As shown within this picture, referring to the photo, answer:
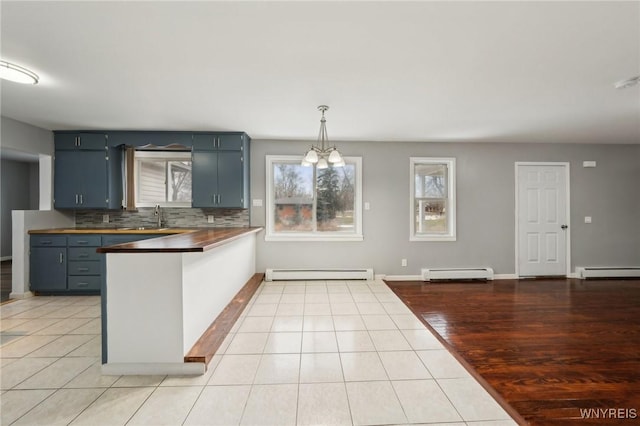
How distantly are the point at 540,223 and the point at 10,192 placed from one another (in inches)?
442

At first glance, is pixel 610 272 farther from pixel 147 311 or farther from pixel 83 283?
pixel 83 283

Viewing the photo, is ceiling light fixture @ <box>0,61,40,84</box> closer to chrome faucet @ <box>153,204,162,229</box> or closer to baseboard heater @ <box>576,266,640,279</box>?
chrome faucet @ <box>153,204,162,229</box>

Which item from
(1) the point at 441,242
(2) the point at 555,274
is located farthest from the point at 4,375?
(2) the point at 555,274

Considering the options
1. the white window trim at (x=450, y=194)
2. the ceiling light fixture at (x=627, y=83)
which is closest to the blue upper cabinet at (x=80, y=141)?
the white window trim at (x=450, y=194)

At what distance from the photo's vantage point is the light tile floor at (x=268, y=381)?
157 centimetres

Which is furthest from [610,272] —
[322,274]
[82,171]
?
[82,171]

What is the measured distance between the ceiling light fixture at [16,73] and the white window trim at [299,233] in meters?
2.75

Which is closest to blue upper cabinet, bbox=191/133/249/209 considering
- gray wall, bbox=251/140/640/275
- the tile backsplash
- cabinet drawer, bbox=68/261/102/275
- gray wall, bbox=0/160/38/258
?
Result: the tile backsplash

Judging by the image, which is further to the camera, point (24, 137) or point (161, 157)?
point (161, 157)

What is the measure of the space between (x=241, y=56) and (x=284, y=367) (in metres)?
2.39

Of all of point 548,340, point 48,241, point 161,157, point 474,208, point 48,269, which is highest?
point 161,157

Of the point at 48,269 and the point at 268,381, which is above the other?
the point at 48,269

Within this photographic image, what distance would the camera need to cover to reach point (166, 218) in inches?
172

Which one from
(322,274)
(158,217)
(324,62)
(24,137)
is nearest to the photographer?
(324,62)
